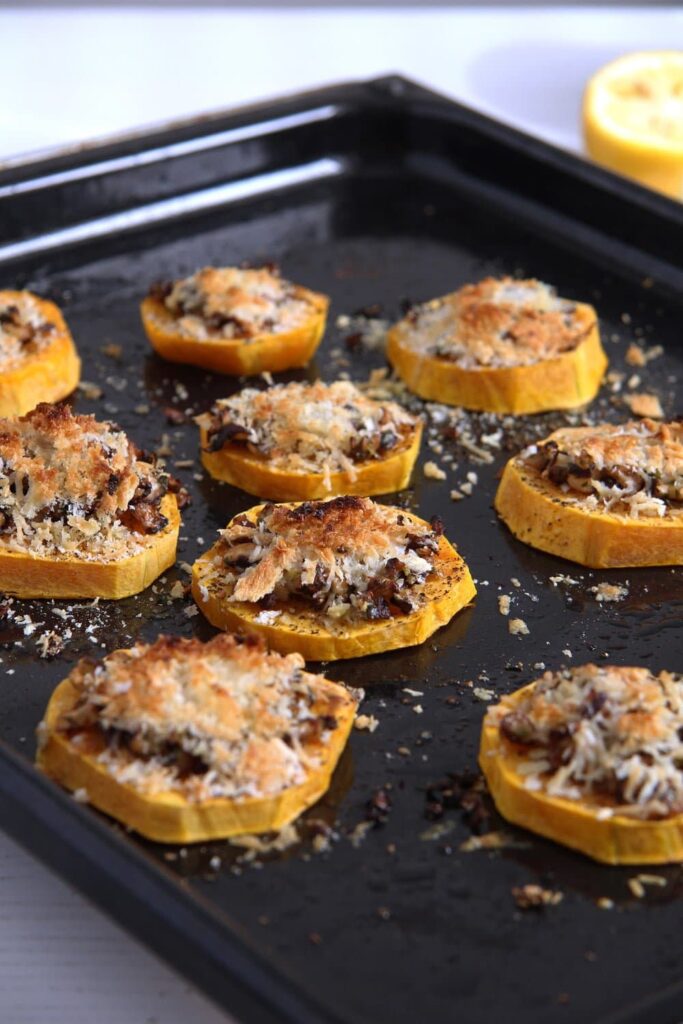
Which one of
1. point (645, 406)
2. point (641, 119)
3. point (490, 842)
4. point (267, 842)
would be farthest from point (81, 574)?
point (641, 119)

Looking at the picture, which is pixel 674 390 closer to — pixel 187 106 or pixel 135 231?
pixel 135 231

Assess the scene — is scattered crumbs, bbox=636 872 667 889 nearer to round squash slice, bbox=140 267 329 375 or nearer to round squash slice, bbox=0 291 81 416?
round squash slice, bbox=140 267 329 375

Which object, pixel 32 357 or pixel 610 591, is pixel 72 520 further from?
pixel 610 591

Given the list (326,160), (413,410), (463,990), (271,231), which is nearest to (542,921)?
(463,990)

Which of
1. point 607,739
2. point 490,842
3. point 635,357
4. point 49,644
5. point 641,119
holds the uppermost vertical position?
point 641,119

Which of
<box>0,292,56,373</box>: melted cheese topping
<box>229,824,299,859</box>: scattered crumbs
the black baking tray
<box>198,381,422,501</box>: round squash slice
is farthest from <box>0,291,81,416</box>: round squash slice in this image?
<box>229,824,299,859</box>: scattered crumbs
